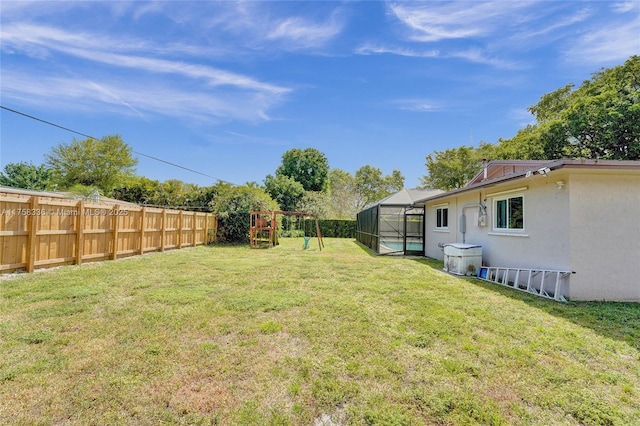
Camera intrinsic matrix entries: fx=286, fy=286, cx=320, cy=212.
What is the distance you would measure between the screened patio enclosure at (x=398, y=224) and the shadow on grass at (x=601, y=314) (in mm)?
7018

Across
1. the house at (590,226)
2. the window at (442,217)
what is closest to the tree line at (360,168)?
the window at (442,217)

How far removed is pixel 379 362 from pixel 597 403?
1.67 m

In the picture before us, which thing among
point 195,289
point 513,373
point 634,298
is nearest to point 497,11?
point 634,298

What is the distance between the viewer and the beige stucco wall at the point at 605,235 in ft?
17.1

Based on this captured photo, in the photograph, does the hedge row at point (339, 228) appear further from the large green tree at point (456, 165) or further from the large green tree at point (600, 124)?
the large green tree at point (600, 124)

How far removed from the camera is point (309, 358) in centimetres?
288

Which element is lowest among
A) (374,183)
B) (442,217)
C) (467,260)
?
(467,260)

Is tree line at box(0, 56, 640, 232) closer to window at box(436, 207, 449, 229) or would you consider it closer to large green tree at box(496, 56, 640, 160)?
large green tree at box(496, 56, 640, 160)

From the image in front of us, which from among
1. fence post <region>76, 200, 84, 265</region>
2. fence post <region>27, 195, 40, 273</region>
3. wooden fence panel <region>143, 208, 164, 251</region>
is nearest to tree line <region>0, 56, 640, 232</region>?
wooden fence panel <region>143, 208, 164, 251</region>

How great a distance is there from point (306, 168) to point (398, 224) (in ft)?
62.7

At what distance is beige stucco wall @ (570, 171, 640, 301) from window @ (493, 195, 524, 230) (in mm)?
1328

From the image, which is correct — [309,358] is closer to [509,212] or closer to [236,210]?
[509,212]

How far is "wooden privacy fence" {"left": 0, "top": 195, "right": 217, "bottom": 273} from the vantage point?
241 inches

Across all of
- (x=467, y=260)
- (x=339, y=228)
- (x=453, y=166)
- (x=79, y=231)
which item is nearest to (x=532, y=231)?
(x=467, y=260)
